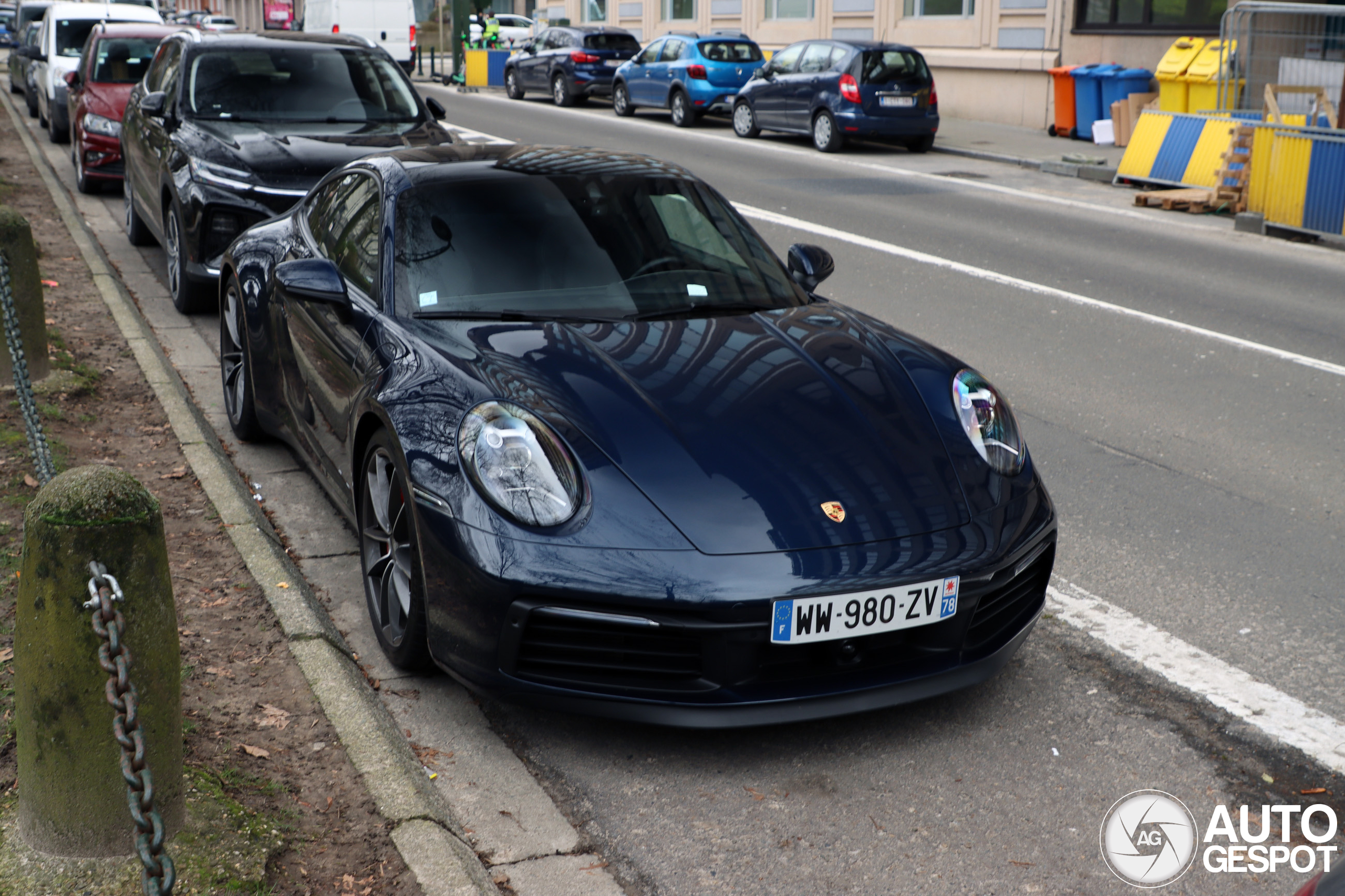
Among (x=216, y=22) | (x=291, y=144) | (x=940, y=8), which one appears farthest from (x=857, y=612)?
(x=216, y=22)

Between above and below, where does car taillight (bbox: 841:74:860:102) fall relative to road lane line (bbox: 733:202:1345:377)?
above

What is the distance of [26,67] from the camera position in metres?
21.7

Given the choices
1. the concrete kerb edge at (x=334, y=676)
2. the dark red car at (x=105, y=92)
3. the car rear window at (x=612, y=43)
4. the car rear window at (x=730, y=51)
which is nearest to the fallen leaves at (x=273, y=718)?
the concrete kerb edge at (x=334, y=676)

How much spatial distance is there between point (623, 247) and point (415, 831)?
88.5 inches

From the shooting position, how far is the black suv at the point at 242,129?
25.9 feet

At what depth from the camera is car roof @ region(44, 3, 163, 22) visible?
17469 millimetres

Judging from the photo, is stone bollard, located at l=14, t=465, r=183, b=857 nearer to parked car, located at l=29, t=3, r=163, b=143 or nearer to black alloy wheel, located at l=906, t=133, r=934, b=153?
parked car, located at l=29, t=3, r=163, b=143

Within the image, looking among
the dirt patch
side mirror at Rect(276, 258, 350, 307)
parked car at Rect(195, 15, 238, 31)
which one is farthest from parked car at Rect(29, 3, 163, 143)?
parked car at Rect(195, 15, 238, 31)

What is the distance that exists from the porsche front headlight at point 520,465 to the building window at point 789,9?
28.0 meters

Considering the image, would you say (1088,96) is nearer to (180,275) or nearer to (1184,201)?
(1184,201)

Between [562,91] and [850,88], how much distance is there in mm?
11030

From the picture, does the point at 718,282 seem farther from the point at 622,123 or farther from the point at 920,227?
the point at 622,123

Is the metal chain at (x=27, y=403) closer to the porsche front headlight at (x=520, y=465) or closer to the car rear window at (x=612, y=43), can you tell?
the porsche front headlight at (x=520, y=465)

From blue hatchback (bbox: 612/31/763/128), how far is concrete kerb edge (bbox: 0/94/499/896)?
1767 cm
